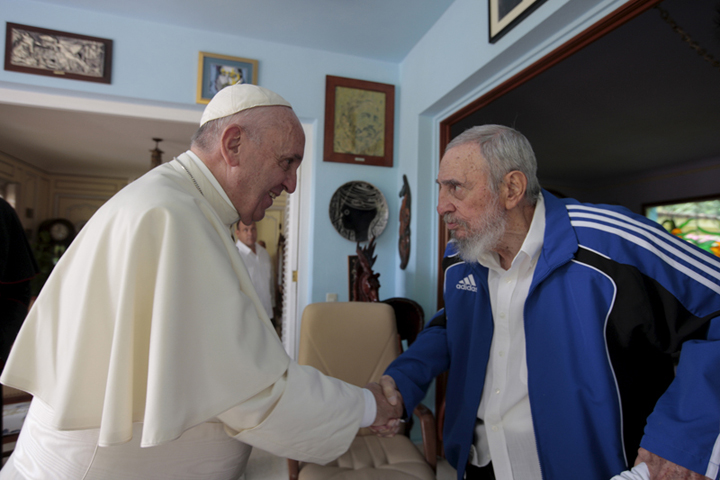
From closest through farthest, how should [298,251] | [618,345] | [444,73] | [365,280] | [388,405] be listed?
[618,345]
[388,405]
[444,73]
[365,280]
[298,251]

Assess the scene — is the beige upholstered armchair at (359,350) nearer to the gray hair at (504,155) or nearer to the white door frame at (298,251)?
the white door frame at (298,251)

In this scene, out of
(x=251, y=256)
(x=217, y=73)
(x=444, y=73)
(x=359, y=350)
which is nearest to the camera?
(x=359, y=350)

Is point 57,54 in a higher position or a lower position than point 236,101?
higher

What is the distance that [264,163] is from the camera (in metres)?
1.12

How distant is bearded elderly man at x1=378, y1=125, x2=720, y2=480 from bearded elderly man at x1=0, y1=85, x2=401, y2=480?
523mm

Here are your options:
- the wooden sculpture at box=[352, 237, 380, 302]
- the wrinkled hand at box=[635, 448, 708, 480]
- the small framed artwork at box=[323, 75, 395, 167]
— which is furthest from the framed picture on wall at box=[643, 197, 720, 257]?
the small framed artwork at box=[323, 75, 395, 167]

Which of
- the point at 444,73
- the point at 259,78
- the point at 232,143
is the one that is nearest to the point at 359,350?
the point at 232,143

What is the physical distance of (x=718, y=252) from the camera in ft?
6.97

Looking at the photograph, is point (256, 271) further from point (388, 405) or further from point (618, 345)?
point (618, 345)

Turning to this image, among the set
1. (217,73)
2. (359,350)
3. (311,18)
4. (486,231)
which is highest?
(311,18)

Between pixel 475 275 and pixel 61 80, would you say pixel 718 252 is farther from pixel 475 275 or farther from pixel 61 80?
pixel 61 80

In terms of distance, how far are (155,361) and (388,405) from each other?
0.76 meters

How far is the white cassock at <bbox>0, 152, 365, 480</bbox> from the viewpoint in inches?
29.7

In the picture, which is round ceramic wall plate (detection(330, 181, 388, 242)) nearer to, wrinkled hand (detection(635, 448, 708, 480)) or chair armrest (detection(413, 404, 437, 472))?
chair armrest (detection(413, 404, 437, 472))
